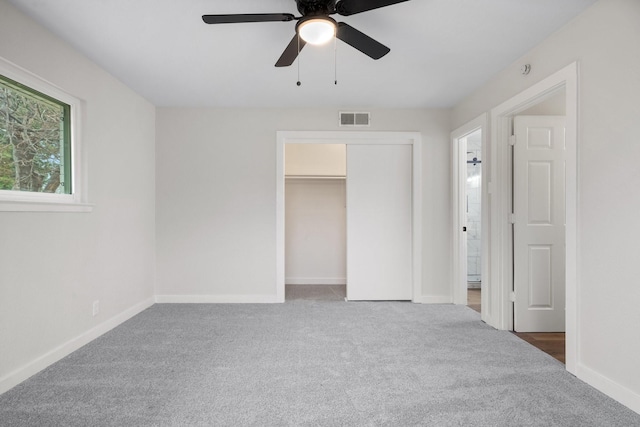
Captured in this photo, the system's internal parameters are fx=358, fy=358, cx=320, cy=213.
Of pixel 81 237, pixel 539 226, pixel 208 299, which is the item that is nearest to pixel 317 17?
pixel 81 237

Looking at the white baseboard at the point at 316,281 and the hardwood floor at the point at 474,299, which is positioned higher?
the white baseboard at the point at 316,281

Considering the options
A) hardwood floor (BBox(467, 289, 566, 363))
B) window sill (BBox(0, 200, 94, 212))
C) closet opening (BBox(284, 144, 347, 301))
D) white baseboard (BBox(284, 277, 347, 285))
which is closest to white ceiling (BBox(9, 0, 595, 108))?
window sill (BBox(0, 200, 94, 212))

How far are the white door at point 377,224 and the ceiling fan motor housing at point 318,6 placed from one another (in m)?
2.55

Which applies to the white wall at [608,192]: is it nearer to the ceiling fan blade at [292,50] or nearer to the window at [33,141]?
the ceiling fan blade at [292,50]

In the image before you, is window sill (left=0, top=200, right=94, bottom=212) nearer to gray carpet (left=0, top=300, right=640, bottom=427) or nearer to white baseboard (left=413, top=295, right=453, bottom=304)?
gray carpet (left=0, top=300, right=640, bottom=427)

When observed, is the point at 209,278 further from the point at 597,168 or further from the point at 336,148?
the point at 597,168

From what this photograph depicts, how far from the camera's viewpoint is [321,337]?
10.2 feet

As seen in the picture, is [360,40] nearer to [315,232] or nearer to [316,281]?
[315,232]

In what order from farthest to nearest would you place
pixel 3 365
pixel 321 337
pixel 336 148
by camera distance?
pixel 336 148, pixel 321 337, pixel 3 365

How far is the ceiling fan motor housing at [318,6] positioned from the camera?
1908 millimetres

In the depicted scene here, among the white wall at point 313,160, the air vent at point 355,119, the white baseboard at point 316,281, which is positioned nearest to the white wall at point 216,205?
the air vent at point 355,119

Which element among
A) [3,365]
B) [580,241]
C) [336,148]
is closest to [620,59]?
[580,241]

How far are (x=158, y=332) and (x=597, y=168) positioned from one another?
3.58 meters

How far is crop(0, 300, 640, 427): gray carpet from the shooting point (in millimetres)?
1876
